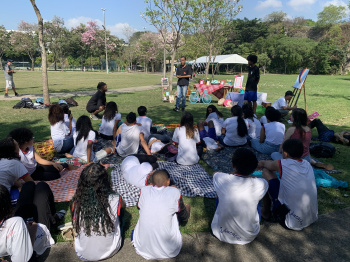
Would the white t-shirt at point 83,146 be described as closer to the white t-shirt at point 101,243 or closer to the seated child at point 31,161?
the seated child at point 31,161

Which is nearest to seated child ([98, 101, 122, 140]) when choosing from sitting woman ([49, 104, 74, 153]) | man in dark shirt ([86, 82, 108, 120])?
sitting woman ([49, 104, 74, 153])

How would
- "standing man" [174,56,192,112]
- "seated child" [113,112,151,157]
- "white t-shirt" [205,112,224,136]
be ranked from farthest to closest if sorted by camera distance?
"standing man" [174,56,192,112] → "white t-shirt" [205,112,224,136] → "seated child" [113,112,151,157]

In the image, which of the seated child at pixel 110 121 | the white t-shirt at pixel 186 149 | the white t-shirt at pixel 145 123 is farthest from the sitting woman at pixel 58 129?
the white t-shirt at pixel 186 149

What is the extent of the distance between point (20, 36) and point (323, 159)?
6195 centimetres

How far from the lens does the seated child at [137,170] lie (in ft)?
13.0

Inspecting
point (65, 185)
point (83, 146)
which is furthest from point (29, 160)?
point (83, 146)

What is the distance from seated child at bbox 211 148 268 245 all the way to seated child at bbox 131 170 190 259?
0.56m

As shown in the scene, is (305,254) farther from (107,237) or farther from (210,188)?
(107,237)

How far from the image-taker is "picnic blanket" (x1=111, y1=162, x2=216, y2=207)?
4004 mm

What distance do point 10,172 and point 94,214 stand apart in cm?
141

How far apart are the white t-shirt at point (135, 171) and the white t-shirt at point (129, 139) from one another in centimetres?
100

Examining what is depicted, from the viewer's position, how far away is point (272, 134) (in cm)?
555

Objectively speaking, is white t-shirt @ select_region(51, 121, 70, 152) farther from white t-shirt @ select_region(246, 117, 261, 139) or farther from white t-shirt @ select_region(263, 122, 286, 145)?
white t-shirt @ select_region(263, 122, 286, 145)

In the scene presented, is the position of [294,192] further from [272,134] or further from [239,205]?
[272,134]
